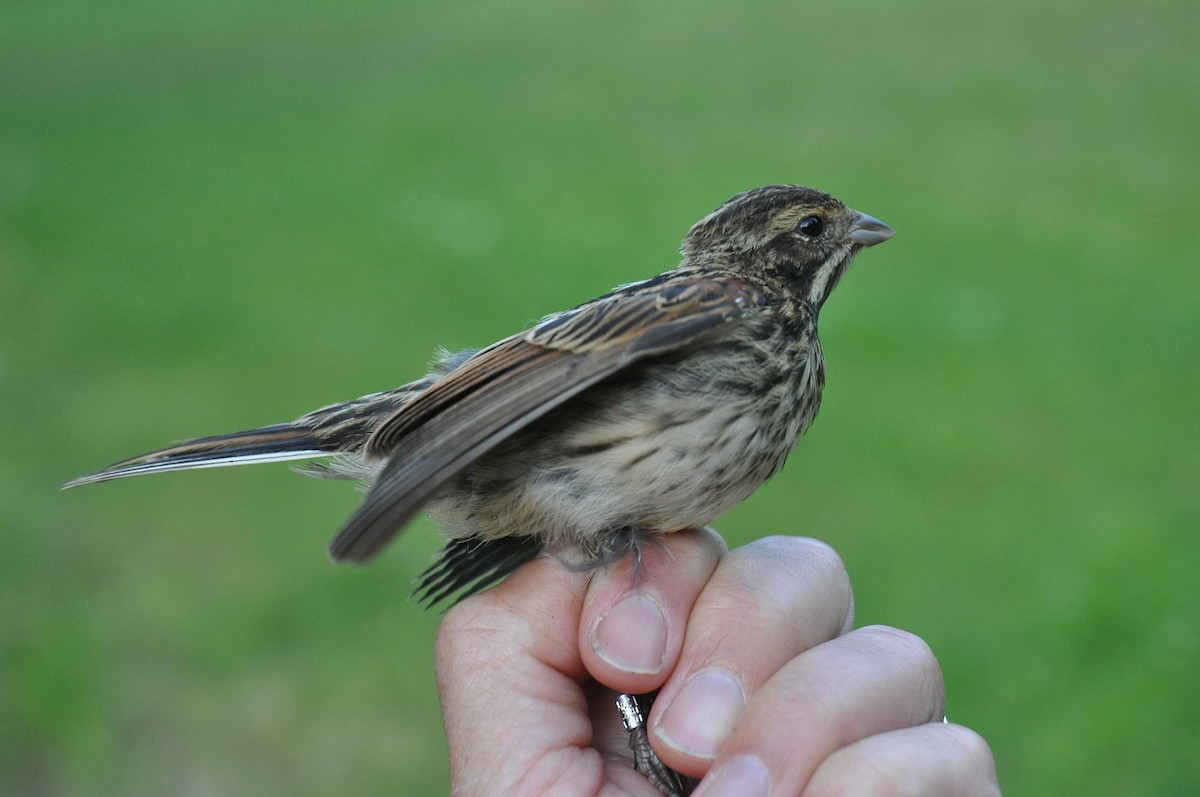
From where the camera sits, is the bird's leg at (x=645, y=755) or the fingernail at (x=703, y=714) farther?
the bird's leg at (x=645, y=755)

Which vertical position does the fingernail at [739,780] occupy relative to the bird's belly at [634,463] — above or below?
below

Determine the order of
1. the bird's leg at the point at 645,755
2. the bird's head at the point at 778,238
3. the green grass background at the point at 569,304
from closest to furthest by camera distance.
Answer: the bird's leg at the point at 645,755
the bird's head at the point at 778,238
the green grass background at the point at 569,304

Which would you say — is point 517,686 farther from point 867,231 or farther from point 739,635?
point 867,231

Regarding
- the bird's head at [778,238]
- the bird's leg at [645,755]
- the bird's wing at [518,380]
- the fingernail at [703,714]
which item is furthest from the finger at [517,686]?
the bird's head at [778,238]

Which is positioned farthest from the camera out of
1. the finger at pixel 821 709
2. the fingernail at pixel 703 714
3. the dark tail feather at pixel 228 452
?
the dark tail feather at pixel 228 452

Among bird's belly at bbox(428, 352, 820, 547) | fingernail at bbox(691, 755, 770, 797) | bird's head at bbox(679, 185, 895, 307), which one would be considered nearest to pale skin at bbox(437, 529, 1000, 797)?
fingernail at bbox(691, 755, 770, 797)

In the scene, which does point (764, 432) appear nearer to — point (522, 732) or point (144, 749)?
point (522, 732)

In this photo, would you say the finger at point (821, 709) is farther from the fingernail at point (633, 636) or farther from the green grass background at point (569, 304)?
the green grass background at point (569, 304)
